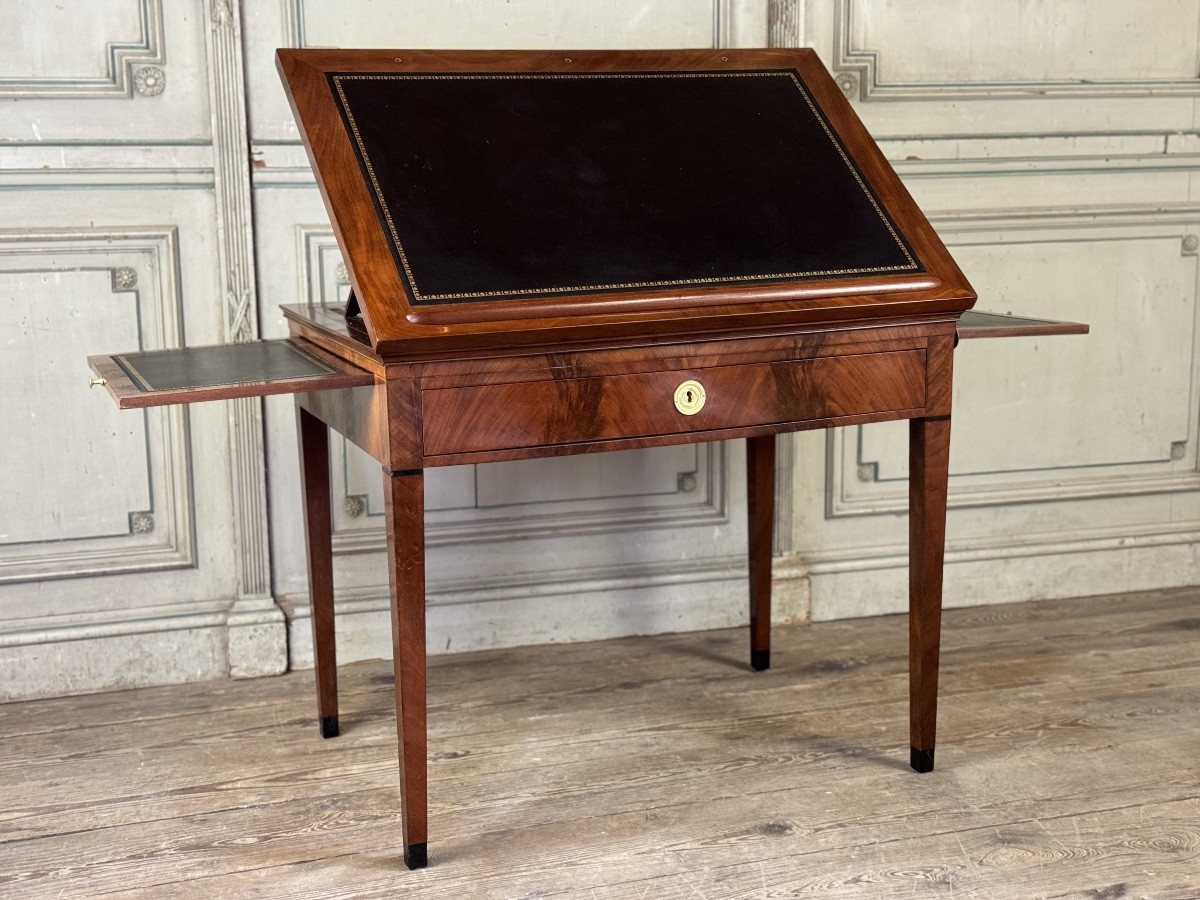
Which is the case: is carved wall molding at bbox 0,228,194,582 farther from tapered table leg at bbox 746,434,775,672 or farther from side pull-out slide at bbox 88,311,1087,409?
tapered table leg at bbox 746,434,775,672

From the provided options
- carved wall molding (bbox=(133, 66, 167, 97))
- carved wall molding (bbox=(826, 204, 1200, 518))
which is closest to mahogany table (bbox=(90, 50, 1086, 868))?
carved wall molding (bbox=(133, 66, 167, 97))

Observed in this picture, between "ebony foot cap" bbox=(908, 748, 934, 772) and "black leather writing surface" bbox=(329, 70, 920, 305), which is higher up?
"black leather writing surface" bbox=(329, 70, 920, 305)

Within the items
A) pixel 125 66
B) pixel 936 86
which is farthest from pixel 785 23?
pixel 125 66

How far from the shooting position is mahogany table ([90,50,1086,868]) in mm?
2035

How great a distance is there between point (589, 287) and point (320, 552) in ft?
3.09

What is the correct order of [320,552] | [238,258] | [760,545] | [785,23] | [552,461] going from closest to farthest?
[320,552], [238,258], [760,545], [785,23], [552,461]

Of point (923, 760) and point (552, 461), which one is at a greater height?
point (552, 461)

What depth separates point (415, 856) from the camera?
2199 mm

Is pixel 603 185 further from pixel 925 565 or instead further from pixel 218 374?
pixel 925 565

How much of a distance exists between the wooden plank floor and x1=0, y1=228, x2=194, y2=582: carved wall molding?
1.09 ft

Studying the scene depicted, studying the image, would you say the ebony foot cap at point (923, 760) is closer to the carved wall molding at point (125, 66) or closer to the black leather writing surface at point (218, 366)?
the black leather writing surface at point (218, 366)

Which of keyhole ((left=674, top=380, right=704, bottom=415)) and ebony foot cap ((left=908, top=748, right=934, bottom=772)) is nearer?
keyhole ((left=674, top=380, right=704, bottom=415))

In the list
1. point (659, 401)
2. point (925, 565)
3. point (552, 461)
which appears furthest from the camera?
point (552, 461)

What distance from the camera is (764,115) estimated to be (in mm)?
2510
